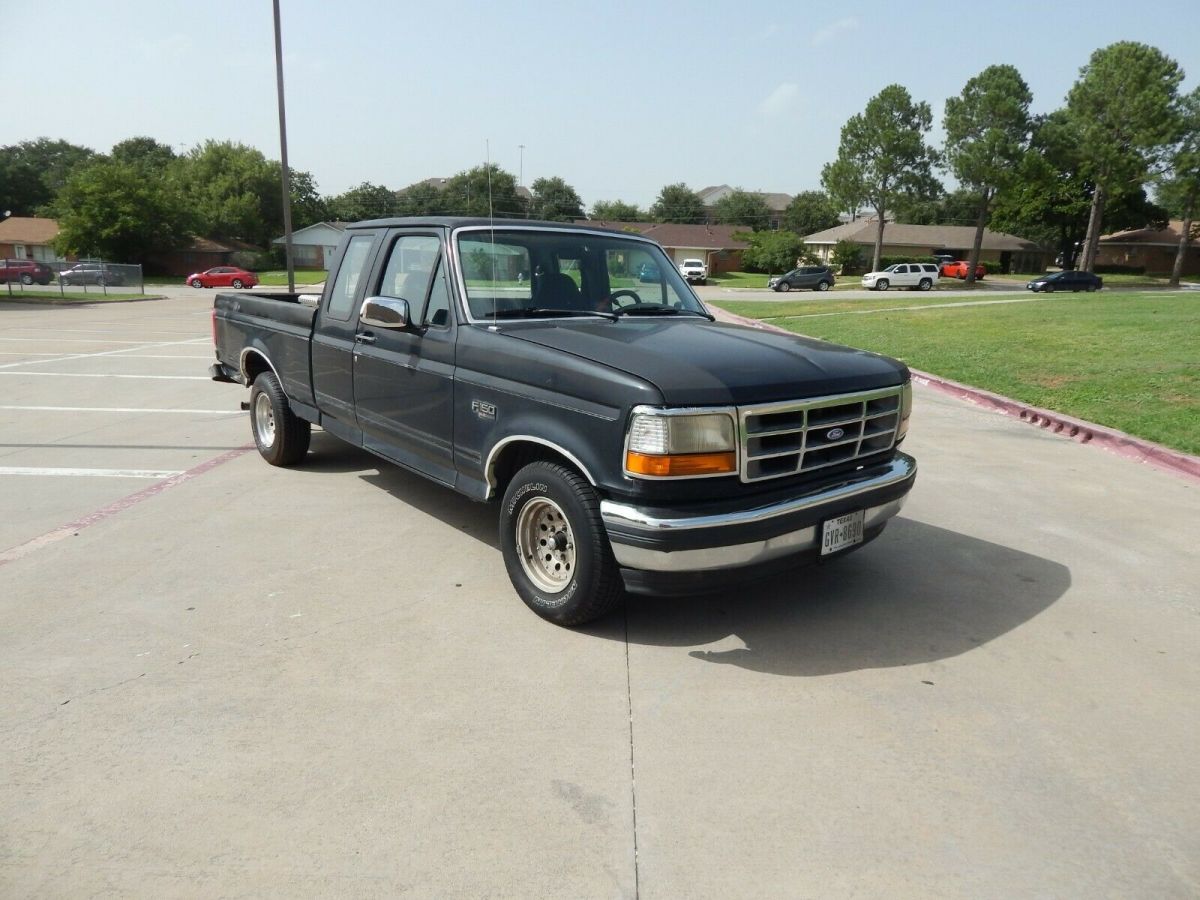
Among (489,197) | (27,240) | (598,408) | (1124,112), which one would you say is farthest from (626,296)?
(27,240)

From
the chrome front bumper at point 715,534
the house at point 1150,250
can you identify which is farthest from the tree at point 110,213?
the house at point 1150,250

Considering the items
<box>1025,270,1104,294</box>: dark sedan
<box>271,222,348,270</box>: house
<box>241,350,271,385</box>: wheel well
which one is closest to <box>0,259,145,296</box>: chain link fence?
<box>271,222,348,270</box>: house

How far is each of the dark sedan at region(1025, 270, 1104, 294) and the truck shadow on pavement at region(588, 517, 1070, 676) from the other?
47628mm

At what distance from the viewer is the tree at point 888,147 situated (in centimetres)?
5422

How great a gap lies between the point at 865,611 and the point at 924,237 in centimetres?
8098

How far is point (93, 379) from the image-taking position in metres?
12.2

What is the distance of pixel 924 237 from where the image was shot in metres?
77.8

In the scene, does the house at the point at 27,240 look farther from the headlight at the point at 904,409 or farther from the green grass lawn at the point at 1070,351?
the headlight at the point at 904,409

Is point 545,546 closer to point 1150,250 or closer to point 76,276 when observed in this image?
point 76,276

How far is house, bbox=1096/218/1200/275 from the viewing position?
250 feet

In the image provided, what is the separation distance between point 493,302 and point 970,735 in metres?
3.15

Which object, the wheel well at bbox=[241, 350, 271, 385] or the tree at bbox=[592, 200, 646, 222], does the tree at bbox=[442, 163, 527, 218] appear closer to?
the wheel well at bbox=[241, 350, 271, 385]

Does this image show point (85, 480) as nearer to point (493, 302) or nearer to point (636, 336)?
point (493, 302)

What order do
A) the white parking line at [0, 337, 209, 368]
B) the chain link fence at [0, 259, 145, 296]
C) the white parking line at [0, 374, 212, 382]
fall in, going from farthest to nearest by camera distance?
the chain link fence at [0, 259, 145, 296], the white parking line at [0, 337, 209, 368], the white parking line at [0, 374, 212, 382]
